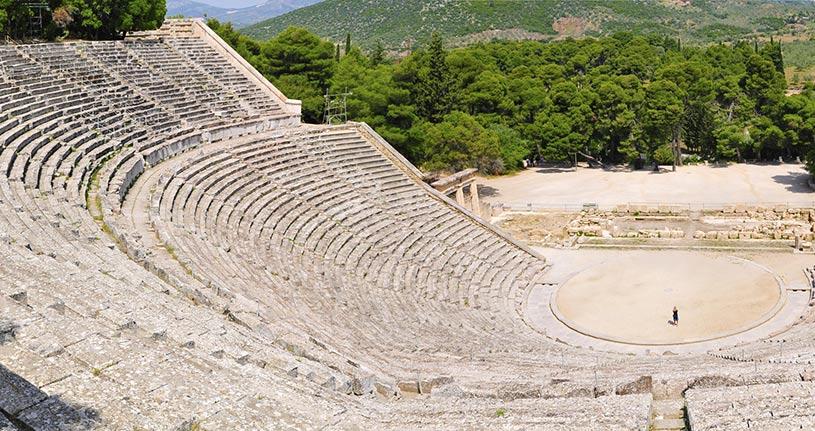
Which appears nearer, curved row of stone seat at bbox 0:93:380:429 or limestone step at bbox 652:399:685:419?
curved row of stone seat at bbox 0:93:380:429

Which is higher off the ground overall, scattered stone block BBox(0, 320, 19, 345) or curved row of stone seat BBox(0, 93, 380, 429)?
scattered stone block BBox(0, 320, 19, 345)

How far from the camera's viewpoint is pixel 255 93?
35469 mm

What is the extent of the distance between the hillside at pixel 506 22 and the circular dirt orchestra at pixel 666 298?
395ft

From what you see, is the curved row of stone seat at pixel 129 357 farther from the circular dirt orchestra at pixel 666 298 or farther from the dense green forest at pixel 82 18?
the dense green forest at pixel 82 18

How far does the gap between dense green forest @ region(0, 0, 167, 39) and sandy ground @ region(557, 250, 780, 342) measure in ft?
77.6

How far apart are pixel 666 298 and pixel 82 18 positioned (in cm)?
2785

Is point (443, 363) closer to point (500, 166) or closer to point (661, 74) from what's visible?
point (500, 166)

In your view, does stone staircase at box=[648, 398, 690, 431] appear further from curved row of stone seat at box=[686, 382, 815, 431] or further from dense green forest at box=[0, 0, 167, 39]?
dense green forest at box=[0, 0, 167, 39]

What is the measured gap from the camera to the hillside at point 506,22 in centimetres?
15912

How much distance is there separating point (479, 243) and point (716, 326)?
9.08m

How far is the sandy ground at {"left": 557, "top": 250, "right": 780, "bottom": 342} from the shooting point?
2289 centimetres

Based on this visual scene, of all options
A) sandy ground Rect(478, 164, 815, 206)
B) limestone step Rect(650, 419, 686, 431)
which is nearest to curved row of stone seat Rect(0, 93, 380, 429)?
limestone step Rect(650, 419, 686, 431)

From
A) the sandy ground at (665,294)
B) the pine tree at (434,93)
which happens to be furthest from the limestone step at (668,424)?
the pine tree at (434,93)

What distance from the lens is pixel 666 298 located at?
82.9 ft
